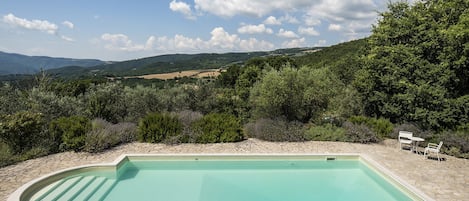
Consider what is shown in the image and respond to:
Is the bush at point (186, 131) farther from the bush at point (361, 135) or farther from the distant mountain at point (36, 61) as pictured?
the distant mountain at point (36, 61)

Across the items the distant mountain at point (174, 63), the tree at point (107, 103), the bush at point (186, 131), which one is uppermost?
the distant mountain at point (174, 63)

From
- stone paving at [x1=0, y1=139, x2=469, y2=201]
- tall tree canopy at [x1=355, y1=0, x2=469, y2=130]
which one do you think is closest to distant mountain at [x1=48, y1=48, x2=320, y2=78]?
tall tree canopy at [x1=355, y1=0, x2=469, y2=130]

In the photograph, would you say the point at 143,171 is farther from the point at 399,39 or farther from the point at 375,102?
the point at 399,39

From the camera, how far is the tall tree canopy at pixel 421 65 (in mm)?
12016

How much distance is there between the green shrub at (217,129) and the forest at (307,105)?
38mm

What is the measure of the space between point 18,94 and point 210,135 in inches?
332

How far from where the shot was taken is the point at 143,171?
8938 mm

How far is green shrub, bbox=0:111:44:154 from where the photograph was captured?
28.2ft

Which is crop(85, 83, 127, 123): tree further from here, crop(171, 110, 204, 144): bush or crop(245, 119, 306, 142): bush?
crop(245, 119, 306, 142): bush

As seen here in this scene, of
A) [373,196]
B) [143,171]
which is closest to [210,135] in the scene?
[143,171]

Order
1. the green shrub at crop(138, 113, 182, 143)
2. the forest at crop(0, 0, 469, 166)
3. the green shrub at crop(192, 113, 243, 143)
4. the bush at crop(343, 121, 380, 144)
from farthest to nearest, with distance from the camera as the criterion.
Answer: the bush at crop(343, 121, 380, 144), the green shrub at crop(192, 113, 243, 143), the green shrub at crop(138, 113, 182, 143), the forest at crop(0, 0, 469, 166)

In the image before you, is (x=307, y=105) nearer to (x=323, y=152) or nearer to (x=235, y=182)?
(x=323, y=152)

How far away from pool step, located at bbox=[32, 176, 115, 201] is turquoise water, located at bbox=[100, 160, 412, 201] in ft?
0.61

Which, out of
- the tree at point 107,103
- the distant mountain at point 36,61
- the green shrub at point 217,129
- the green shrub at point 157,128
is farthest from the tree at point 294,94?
the distant mountain at point 36,61
